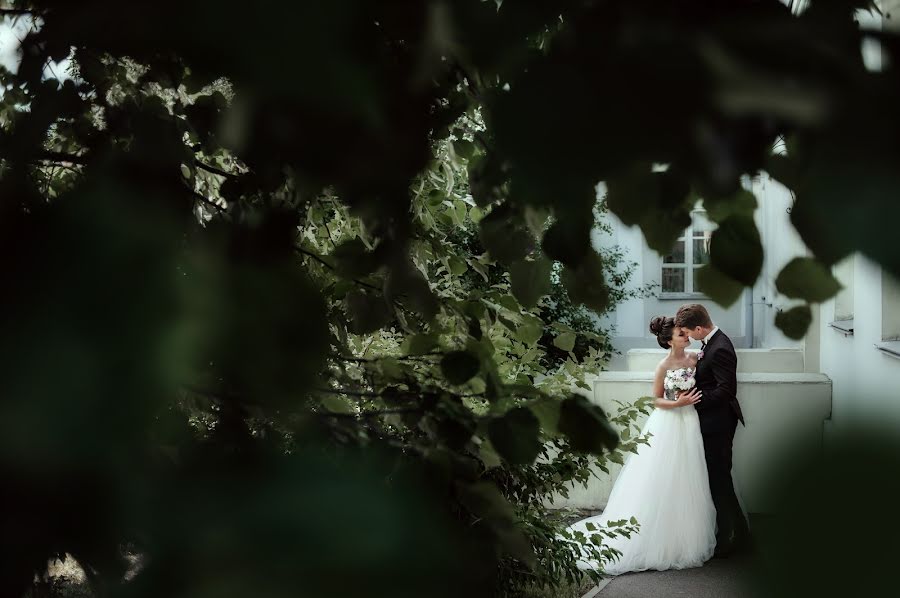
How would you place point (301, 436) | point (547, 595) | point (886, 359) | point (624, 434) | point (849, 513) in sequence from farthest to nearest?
point (886, 359), point (547, 595), point (624, 434), point (301, 436), point (849, 513)

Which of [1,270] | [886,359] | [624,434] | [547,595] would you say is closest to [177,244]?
[1,270]

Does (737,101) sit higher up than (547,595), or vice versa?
(737,101)

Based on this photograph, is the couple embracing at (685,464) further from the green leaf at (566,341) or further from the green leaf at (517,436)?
the green leaf at (517,436)

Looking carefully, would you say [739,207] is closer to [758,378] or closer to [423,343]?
[423,343]

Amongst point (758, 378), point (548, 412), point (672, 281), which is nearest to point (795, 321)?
point (548, 412)

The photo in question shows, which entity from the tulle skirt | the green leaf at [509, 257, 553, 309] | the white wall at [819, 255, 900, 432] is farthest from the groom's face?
the green leaf at [509, 257, 553, 309]

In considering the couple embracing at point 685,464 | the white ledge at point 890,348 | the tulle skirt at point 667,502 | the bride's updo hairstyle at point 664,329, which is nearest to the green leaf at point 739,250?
the white ledge at point 890,348

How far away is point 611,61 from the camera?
0.19m

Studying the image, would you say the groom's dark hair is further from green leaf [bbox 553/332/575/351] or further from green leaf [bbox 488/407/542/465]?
green leaf [bbox 488/407/542/465]

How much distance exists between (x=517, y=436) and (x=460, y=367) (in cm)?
10

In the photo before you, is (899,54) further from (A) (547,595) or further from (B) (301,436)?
(A) (547,595)

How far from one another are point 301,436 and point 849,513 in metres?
0.16

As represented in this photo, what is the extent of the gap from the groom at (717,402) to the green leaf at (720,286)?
5877 millimetres

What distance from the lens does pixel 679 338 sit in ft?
21.7
